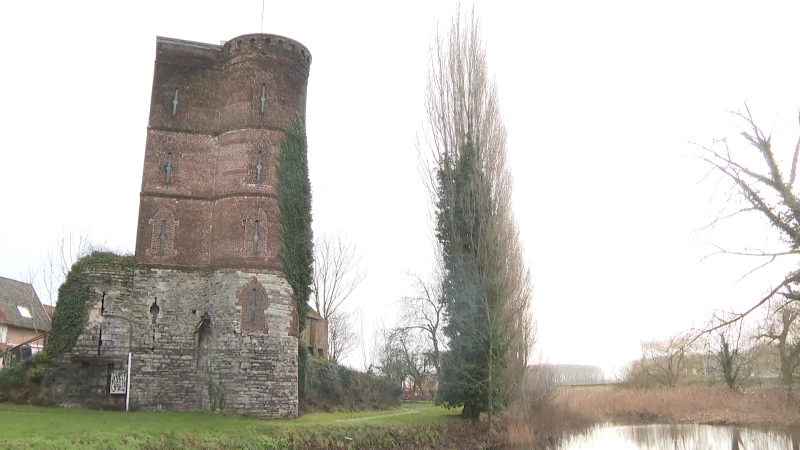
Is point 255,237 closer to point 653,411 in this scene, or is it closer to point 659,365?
point 653,411

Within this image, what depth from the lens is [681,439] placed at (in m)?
21.5

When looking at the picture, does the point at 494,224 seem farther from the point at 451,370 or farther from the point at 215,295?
the point at 215,295

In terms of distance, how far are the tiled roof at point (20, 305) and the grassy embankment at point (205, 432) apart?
20.2 meters

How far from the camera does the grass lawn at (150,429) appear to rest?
12.4 m

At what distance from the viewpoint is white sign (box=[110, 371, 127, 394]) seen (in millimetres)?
19062

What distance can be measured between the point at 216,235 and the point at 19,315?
2295cm

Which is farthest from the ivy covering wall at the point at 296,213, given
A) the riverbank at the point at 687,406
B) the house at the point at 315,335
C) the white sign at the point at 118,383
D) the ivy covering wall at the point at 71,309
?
the riverbank at the point at 687,406

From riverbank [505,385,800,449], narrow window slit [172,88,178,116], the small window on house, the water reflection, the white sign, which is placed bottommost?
the water reflection

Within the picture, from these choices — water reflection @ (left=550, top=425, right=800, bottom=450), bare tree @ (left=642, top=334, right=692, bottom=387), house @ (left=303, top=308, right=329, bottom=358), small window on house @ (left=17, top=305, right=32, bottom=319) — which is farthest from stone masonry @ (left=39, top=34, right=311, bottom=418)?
small window on house @ (left=17, top=305, right=32, bottom=319)

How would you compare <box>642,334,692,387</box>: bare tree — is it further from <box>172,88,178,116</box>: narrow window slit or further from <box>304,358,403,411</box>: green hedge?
<box>172,88,178,116</box>: narrow window slit

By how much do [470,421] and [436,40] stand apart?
47.4ft

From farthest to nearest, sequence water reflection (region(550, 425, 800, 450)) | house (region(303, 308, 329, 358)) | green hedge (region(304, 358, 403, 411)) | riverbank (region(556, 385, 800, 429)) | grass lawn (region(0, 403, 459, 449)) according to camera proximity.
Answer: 1. house (region(303, 308, 329, 358))
2. green hedge (region(304, 358, 403, 411))
3. riverbank (region(556, 385, 800, 429))
4. water reflection (region(550, 425, 800, 450))
5. grass lawn (region(0, 403, 459, 449))

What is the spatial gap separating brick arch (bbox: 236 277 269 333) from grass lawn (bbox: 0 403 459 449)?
2.83 metres

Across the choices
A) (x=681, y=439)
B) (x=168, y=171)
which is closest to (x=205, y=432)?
(x=168, y=171)
